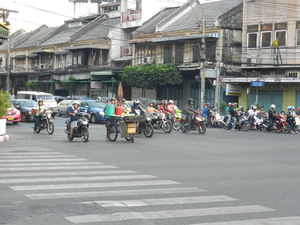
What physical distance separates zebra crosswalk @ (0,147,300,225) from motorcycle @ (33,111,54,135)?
Result: 11328 millimetres

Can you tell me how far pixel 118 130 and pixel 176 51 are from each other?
2601 centimetres

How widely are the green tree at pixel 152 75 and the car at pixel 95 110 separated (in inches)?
350

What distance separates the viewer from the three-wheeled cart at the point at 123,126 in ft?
67.8

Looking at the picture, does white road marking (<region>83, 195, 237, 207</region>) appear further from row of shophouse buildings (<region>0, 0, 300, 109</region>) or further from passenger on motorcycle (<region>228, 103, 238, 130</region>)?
row of shophouse buildings (<region>0, 0, 300, 109</region>)

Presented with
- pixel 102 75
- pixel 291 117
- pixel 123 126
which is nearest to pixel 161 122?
pixel 291 117

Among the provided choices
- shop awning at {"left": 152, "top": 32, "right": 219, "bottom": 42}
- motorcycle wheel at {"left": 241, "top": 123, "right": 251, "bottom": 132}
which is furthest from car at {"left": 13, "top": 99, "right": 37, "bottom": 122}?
shop awning at {"left": 152, "top": 32, "right": 219, "bottom": 42}

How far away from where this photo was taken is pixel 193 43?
4447 centimetres

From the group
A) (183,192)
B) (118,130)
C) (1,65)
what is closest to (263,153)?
(118,130)

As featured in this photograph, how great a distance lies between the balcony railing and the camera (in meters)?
53.6

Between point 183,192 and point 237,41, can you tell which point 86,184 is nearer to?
point 183,192

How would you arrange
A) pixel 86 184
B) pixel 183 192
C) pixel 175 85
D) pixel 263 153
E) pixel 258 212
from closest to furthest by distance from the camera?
pixel 258 212, pixel 183 192, pixel 86 184, pixel 263 153, pixel 175 85

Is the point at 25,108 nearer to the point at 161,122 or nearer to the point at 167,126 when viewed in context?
the point at 161,122

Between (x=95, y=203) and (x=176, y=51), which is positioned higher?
(x=176, y=51)

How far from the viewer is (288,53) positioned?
38594 mm
